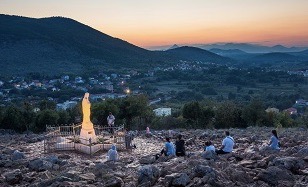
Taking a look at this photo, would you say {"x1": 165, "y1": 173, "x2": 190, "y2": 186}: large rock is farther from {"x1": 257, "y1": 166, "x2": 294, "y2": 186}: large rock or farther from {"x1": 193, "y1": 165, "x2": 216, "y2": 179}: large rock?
{"x1": 257, "y1": 166, "x2": 294, "y2": 186}: large rock

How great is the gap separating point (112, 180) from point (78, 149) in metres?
10.6

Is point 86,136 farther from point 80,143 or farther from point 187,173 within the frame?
point 187,173

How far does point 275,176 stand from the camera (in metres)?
10.0

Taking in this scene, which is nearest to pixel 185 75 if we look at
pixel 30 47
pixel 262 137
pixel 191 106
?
pixel 30 47

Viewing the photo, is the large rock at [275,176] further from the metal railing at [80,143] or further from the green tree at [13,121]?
the green tree at [13,121]

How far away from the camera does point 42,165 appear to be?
45.5 ft

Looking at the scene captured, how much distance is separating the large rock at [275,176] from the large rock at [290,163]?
0.44m

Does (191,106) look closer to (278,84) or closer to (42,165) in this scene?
(42,165)

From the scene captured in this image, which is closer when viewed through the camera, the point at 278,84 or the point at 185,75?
the point at 278,84

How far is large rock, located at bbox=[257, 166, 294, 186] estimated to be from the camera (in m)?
9.89

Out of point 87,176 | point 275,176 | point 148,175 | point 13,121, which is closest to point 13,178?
point 87,176

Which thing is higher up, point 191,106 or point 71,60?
point 71,60

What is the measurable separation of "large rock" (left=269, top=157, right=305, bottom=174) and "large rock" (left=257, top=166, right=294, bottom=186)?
17.2 inches

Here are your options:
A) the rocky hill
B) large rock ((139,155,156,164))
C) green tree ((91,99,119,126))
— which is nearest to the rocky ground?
large rock ((139,155,156,164))
